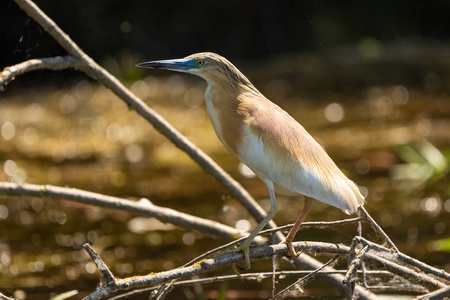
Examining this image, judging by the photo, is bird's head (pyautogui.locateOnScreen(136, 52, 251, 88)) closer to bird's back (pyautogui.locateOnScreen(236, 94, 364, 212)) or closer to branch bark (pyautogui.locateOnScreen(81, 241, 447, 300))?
bird's back (pyautogui.locateOnScreen(236, 94, 364, 212))

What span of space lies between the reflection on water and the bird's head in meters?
0.70

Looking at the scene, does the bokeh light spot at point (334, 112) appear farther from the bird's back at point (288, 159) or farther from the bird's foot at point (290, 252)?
the bird's foot at point (290, 252)

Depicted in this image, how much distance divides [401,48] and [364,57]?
1.89 ft

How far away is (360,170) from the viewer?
15.7 ft

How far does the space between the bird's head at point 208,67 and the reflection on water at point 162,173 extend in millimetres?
699

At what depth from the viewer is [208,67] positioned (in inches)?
85.5

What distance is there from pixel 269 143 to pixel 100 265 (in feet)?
2.80

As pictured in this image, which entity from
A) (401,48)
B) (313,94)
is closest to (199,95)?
(313,94)

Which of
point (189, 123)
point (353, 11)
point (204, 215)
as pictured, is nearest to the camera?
point (204, 215)

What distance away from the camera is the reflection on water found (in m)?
3.58

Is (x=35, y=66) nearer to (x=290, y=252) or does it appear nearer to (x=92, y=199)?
(x=92, y=199)

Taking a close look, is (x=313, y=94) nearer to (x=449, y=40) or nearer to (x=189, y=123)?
(x=189, y=123)

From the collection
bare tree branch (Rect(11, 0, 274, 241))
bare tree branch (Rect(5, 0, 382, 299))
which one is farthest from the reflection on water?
bare tree branch (Rect(11, 0, 274, 241))

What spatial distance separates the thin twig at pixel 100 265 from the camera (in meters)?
1.40
